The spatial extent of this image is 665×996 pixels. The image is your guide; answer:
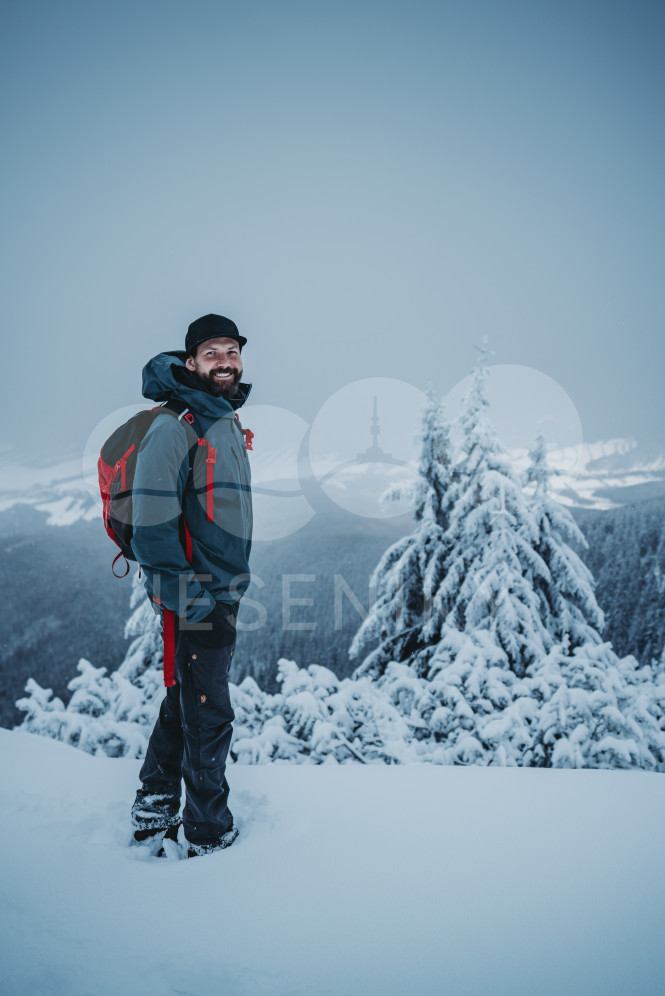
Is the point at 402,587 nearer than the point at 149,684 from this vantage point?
No

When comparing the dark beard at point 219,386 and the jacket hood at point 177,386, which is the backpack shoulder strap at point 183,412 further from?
the dark beard at point 219,386

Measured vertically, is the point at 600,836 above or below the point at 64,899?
below

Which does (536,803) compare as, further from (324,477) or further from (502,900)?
(324,477)

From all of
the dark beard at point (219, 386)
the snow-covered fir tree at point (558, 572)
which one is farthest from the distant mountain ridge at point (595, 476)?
the dark beard at point (219, 386)

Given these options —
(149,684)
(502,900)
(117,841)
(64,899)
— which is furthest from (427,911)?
(149,684)

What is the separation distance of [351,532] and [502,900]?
30.9ft

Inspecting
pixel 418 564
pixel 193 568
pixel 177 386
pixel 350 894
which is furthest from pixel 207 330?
pixel 418 564

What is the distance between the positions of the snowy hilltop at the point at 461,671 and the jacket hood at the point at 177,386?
173 inches

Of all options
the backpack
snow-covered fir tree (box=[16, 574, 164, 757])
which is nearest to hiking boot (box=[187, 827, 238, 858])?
the backpack

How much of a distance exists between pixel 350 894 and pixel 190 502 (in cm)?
210

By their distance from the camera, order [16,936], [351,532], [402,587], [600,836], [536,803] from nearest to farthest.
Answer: [16,936] → [600,836] → [536,803] → [402,587] → [351,532]

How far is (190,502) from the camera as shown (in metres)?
2.78

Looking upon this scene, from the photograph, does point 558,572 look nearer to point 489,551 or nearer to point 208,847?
point 489,551

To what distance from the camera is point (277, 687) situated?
34.7ft
